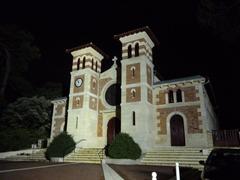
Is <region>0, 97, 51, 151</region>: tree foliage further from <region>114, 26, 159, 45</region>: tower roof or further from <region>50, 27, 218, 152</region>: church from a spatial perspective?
<region>114, 26, 159, 45</region>: tower roof

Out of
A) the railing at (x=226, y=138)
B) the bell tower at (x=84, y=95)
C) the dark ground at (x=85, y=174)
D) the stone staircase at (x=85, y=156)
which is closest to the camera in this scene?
the dark ground at (x=85, y=174)

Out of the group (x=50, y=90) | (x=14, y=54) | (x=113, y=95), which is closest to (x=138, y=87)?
(x=113, y=95)

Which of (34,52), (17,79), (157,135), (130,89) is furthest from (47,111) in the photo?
(157,135)

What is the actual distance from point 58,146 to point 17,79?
39.2ft

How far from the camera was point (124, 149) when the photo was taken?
15.2 m

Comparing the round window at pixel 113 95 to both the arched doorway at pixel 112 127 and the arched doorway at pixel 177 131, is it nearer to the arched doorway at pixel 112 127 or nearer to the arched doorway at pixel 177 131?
the arched doorway at pixel 112 127

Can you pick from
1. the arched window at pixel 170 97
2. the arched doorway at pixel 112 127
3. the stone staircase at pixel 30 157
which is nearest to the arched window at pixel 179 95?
the arched window at pixel 170 97

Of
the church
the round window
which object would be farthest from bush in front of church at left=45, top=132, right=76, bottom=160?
the round window

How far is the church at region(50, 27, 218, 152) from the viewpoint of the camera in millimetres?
17906

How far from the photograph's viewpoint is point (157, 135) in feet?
62.3

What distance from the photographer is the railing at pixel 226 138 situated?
53.6 ft

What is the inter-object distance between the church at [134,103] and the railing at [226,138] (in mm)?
575

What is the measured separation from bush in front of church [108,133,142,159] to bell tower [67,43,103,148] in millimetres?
6225

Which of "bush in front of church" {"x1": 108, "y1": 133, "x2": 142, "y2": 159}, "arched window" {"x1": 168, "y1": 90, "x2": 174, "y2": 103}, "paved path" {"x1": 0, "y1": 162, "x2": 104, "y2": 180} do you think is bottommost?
"paved path" {"x1": 0, "y1": 162, "x2": 104, "y2": 180}
